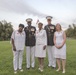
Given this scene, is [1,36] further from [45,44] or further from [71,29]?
[45,44]

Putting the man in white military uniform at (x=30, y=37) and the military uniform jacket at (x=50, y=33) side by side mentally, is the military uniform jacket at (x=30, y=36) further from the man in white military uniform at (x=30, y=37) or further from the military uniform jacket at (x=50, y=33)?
the military uniform jacket at (x=50, y=33)

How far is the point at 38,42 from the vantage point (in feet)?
37.2

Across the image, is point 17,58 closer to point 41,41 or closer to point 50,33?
point 41,41

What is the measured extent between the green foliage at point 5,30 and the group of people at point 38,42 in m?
84.2

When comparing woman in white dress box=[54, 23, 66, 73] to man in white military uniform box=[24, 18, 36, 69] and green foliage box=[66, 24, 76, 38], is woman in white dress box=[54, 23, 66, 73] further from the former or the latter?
green foliage box=[66, 24, 76, 38]

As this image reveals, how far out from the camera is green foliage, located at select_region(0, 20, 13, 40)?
317ft

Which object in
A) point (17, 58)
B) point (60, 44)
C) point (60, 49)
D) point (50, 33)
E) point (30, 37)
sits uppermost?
point (50, 33)

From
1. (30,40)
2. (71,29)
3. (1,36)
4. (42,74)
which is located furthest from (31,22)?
(71,29)

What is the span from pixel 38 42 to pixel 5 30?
8988 centimetres

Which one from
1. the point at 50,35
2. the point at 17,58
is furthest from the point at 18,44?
the point at 50,35

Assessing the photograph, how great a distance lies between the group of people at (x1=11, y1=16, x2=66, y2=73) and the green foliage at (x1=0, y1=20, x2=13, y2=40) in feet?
276

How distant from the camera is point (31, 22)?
1158 centimetres

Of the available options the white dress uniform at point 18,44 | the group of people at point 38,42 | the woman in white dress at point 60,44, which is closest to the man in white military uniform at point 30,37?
the group of people at point 38,42

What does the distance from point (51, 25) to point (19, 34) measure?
193cm
